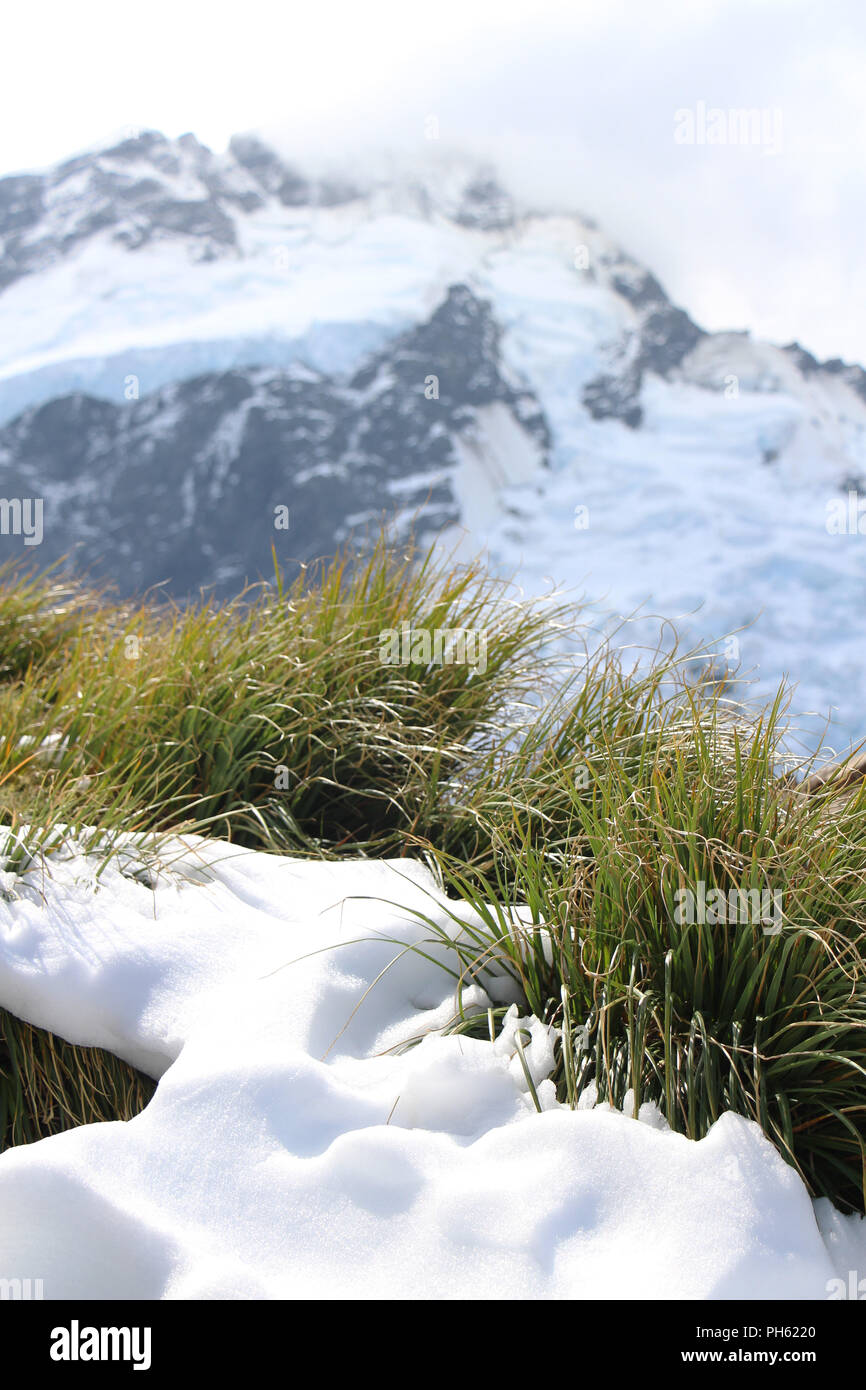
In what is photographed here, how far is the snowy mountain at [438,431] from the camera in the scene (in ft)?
496

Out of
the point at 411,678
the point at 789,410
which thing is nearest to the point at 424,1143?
the point at 411,678

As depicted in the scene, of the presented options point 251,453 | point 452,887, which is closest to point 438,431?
point 251,453

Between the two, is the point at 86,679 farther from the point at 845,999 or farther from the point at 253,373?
the point at 253,373

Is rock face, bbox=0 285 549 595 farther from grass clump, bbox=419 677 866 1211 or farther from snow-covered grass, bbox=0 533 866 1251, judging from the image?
grass clump, bbox=419 677 866 1211

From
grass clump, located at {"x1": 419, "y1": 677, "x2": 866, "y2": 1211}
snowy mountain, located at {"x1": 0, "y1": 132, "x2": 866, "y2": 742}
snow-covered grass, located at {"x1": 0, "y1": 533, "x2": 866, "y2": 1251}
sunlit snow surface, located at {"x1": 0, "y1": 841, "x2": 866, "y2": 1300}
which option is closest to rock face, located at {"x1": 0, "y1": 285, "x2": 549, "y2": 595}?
snowy mountain, located at {"x1": 0, "y1": 132, "x2": 866, "y2": 742}

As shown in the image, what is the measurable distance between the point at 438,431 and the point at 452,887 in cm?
18410

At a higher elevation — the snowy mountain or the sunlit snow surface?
the snowy mountain

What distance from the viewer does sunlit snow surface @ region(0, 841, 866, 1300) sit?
5.81ft

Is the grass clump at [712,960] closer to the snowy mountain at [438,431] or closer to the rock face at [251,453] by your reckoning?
the snowy mountain at [438,431]

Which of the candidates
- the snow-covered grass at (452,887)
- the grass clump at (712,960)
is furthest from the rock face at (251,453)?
the grass clump at (712,960)

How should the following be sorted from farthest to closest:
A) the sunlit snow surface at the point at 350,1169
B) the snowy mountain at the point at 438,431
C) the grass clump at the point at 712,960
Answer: the snowy mountain at the point at 438,431 < the grass clump at the point at 712,960 < the sunlit snow surface at the point at 350,1169

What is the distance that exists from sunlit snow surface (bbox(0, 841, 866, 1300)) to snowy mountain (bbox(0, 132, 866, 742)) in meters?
134

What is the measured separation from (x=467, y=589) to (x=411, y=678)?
802 millimetres

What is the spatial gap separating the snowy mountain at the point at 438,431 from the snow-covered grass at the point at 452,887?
5207 inches
